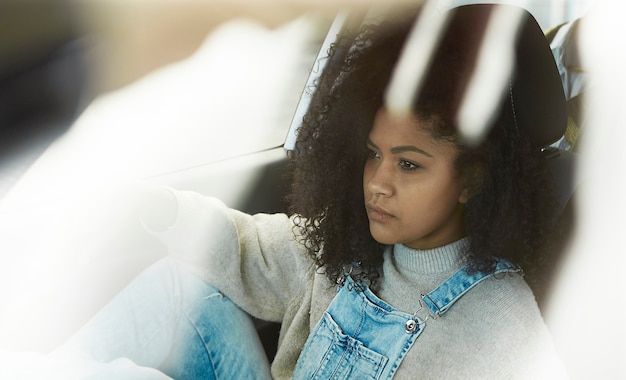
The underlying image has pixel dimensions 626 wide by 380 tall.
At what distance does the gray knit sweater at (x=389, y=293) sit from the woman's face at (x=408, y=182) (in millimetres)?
64

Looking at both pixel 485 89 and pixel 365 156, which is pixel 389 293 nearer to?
pixel 365 156

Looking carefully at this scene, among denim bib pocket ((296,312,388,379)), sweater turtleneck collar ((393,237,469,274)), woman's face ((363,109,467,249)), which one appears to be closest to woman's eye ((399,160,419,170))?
woman's face ((363,109,467,249))

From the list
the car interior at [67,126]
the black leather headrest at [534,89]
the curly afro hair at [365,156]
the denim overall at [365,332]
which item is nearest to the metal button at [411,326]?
the denim overall at [365,332]

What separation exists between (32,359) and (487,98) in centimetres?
79

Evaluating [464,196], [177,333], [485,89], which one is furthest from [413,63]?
[177,333]

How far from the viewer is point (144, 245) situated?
60.4 inches

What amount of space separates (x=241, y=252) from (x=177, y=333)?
18 centimetres

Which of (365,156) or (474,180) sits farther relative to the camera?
(365,156)

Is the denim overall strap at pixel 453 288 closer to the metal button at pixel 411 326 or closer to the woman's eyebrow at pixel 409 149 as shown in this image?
the metal button at pixel 411 326

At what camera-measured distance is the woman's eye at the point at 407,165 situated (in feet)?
3.43

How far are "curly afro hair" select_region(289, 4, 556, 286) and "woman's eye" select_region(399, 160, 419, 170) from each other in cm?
6

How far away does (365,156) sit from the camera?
3.95 feet

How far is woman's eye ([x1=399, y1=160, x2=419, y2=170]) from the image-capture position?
1.04 m

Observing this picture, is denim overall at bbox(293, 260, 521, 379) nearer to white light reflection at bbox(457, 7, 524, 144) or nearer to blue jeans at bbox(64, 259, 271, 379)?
blue jeans at bbox(64, 259, 271, 379)
